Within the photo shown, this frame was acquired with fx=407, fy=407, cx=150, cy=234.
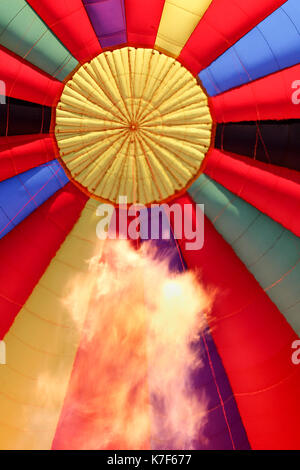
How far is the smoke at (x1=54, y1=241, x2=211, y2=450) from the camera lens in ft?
10.9

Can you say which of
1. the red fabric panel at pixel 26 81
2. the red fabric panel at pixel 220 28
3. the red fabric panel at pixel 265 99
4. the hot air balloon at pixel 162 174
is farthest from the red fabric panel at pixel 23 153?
the red fabric panel at pixel 265 99

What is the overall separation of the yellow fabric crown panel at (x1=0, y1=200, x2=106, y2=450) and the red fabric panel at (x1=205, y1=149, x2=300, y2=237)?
1.18 metres

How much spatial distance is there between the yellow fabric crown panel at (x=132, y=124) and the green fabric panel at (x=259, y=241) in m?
0.27

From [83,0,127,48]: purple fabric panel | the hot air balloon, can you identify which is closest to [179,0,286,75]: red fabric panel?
the hot air balloon

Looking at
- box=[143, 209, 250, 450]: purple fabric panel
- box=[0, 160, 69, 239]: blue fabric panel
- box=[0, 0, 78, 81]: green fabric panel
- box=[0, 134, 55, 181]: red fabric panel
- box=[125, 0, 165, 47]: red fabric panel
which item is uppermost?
box=[125, 0, 165, 47]: red fabric panel

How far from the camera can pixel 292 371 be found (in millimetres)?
3332

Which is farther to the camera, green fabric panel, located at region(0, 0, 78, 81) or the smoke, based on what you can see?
the smoke

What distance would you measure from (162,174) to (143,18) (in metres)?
1.22

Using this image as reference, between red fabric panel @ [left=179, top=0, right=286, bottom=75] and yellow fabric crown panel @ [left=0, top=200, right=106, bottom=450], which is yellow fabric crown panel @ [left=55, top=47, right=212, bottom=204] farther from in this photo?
yellow fabric crown panel @ [left=0, top=200, right=106, bottom=450]

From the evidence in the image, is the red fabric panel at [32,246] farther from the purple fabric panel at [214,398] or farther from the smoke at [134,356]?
the purple fabric panel at [214,398]

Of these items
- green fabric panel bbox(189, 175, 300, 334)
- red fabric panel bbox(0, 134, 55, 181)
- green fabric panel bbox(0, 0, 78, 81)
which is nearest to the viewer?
green fabric panel bbox(0, 0, 78, 81)

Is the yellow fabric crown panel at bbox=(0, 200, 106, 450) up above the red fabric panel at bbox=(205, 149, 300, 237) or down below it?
below

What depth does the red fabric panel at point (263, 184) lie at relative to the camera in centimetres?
337

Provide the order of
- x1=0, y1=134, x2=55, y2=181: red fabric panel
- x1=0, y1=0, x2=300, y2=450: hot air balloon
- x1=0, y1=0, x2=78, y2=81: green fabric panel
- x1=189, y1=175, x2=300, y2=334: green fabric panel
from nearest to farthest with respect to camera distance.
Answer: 1. x1=0, y1=0, x2=78, y2=81: green fabric panel
2. x1=0, y1=0, x2=300, y2=450: hot air balloon
3. x1=0, y1=134, x2=55, y2=181: red fabric panel
4. x1=189, y1=175, x2=300, y2=334: green fabric panel
